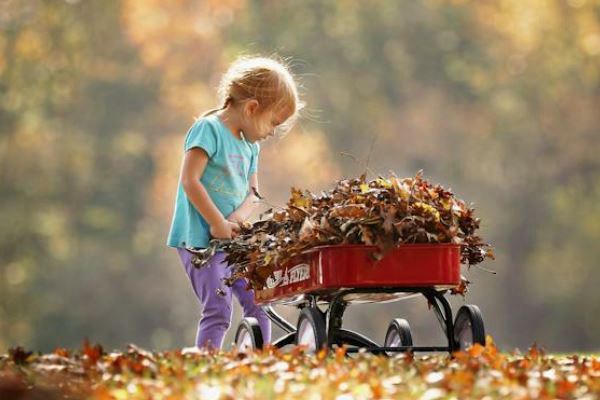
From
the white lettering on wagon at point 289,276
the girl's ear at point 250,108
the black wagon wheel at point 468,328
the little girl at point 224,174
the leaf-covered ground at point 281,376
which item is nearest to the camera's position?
the leaf-covered ground at point 281,376

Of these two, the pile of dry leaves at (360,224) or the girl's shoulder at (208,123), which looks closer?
the pile of dry leaves at (360,224)

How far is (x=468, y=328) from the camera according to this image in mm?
7492

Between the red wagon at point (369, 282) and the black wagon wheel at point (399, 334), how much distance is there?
0.41 m

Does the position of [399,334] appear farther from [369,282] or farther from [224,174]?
[224,174]

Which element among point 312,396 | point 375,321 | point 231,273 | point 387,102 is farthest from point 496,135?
point 312,396

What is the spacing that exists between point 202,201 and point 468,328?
6.07 feet

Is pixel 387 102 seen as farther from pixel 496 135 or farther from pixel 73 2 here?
pixel 73 2

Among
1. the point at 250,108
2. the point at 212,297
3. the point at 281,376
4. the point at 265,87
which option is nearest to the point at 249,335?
the point at 212,297

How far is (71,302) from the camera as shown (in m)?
35.7

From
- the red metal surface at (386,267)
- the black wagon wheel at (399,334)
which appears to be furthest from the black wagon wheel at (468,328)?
the black wagon wheel at (399,334)

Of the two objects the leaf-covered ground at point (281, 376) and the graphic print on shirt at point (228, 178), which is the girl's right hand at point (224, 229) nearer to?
the graphic print on shirt at point (228, 178)

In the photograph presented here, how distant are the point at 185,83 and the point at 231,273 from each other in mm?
30817

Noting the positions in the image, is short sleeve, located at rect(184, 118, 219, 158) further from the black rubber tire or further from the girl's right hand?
the black rubber tire

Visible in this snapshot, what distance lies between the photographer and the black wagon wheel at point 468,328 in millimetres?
7270
